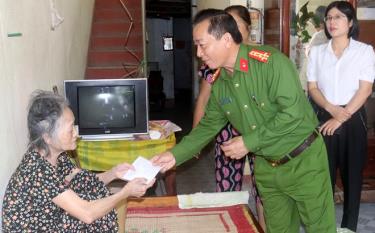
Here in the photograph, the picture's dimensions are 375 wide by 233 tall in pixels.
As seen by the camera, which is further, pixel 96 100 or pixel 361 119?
pixel 96 100

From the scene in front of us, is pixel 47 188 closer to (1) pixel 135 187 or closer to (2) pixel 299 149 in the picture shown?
(1) pixel 135 187

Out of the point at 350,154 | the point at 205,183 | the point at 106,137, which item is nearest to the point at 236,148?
the point at 350,154

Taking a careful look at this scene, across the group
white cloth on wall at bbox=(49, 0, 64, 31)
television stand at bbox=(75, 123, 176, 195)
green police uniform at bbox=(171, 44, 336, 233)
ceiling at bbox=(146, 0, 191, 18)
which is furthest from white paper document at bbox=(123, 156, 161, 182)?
ceiling at bbox=(146, 0, 191, 18)

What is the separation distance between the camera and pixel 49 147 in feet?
5.43

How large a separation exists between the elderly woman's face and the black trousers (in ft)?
5.48

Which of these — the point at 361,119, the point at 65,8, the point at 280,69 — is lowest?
the point at 361,119

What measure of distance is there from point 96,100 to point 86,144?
32cm

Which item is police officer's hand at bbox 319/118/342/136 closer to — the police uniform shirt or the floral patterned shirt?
the police uniform shirt

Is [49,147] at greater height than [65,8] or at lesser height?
lesser

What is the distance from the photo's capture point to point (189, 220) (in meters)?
2.46

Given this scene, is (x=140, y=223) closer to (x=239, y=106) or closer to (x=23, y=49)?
(x=239, y=106)

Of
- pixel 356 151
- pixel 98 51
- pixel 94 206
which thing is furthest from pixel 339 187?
pixel 98 51

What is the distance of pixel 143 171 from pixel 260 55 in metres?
0.71

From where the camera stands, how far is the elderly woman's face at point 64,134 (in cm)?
164
